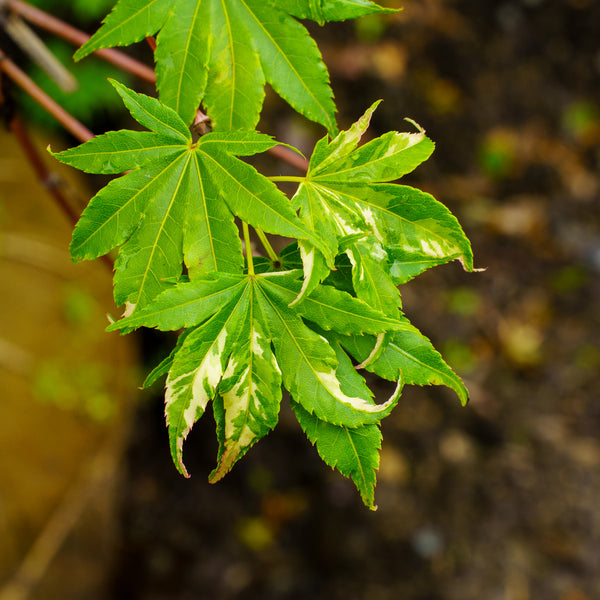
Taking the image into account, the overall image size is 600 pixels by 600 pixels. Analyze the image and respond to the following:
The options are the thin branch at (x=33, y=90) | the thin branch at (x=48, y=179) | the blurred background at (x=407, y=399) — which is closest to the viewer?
the thin branch at (x=33, y=90)

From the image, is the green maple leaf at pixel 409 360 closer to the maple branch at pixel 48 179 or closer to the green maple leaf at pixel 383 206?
the green maple leaf at pixel 383 206

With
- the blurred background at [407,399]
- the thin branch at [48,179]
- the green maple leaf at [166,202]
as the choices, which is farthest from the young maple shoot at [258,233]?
the blurred background at [407,399]

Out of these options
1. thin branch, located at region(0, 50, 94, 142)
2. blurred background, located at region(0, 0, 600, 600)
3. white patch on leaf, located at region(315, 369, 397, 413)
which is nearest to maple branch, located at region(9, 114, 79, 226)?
thin branch, located at region(0, 50, 94, 142)

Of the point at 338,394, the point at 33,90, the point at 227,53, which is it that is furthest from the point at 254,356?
the point at 33,90

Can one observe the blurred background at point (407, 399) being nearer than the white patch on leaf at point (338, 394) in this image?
No

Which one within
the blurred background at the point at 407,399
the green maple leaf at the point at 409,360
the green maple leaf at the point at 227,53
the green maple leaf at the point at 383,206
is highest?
the green maple leaf at the point at 227,53

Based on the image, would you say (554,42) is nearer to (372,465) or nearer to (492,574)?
(492,574)

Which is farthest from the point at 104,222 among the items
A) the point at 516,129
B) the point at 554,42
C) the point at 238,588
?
the point at 554,42
